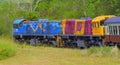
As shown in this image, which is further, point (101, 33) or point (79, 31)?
point (79, 31)

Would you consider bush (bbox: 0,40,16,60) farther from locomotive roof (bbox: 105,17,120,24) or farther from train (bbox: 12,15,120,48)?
locomotive roof (bbox: 105,17,120,24)

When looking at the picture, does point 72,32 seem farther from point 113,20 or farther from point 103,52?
point 103,52

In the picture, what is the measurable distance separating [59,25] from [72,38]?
224cm

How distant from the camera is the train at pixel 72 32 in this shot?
1135 inches

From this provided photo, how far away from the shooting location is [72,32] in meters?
33.4

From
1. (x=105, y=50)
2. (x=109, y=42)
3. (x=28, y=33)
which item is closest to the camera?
(x=105, y=50)

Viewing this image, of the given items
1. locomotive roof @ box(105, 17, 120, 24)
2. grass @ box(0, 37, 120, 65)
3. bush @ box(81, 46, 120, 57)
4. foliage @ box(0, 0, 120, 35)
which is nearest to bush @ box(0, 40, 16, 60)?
grass @ box(0, 37, 120, 65)

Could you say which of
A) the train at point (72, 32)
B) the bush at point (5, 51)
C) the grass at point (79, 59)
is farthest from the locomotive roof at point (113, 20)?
the bush at point (5, 51)

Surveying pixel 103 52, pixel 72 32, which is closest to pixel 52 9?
pixel 72 32

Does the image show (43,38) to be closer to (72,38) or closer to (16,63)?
(72,38)

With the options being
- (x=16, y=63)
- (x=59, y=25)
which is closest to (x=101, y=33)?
(x=59, y=25)

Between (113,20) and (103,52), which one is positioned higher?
(113,20)

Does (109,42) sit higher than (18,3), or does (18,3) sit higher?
(18,3)

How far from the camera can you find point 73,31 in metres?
33.4
